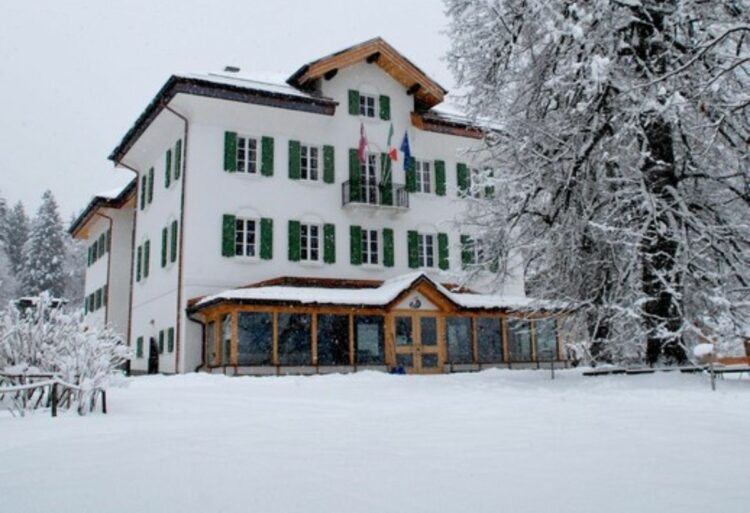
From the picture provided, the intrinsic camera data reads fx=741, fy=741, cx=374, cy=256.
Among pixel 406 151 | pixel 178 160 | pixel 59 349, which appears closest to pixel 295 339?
pixel 178 160

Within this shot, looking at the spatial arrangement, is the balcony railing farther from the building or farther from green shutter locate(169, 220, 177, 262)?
green shutter locate(169, 220, 177, 262)

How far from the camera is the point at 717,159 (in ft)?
50.5

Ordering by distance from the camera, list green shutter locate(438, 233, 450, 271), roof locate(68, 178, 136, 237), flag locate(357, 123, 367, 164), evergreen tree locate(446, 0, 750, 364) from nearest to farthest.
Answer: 1. evergreen tree locate(446, 0, 750, 364)
2. flag locate(357, 123, 367, 164)
3. green shutter locate(438, 233, 450, 271)
4. roof locate(68, 178, 136, 237)

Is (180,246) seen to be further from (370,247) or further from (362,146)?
(362,146)

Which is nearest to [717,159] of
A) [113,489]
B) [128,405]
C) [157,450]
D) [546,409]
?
[546,409]

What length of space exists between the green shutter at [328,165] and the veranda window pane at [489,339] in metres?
6.97

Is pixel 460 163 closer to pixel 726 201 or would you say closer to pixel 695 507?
pixel 726 201

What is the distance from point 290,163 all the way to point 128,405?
1527cm

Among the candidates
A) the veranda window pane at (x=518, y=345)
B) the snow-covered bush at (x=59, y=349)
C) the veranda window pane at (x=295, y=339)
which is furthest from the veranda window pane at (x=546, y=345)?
the snow-covered bush at (x=59, y=349)

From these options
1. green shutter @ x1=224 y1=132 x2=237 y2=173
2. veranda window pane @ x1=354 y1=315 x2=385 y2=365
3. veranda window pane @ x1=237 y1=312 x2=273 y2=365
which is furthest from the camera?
green shutter @ x1=224 y1=132 x2=237 y2=173

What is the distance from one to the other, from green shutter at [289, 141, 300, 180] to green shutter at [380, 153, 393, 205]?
3056 mm

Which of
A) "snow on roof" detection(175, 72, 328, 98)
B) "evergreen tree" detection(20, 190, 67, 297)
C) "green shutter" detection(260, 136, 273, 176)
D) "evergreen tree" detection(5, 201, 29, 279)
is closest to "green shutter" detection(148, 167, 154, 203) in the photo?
"snow on roof" detection(175, 72, 328, 98)

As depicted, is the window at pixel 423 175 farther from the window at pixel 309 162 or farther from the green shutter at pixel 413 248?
the window at pixel 309 162

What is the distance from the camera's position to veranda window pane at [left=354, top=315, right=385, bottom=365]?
76.0ft
